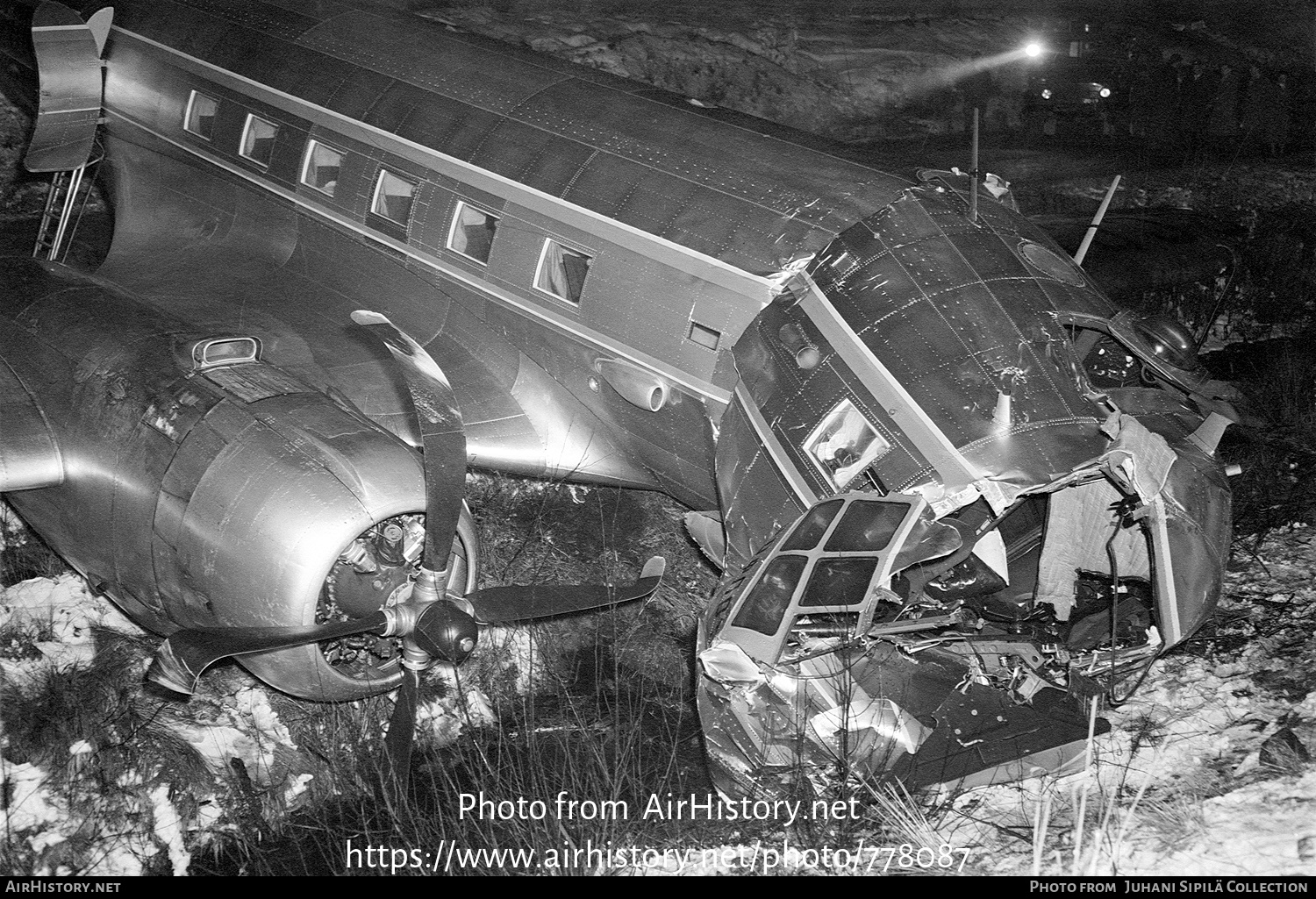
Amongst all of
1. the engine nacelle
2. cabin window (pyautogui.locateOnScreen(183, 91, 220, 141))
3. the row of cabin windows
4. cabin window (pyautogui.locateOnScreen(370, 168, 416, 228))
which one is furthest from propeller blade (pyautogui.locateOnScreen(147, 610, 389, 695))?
cabin window (pyautogui.locateOnScreen(183, 91, 220, 141))

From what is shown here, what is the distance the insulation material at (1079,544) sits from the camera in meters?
9.09

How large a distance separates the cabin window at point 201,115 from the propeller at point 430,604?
5.56 metres

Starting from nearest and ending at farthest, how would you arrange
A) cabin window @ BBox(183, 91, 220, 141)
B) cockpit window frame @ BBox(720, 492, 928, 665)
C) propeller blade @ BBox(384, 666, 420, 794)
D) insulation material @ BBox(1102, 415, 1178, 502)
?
cockpit window frame @ BBox(720, 492, 928, 665), insulation material @ BBox(1102, 415, 1178, 502), propeller blade @ BBox(384, 666, 420, 794), cabin window @ BBox(183, 91, 220, 141)

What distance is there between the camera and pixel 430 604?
7.87 meters

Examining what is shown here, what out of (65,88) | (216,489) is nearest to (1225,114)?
(65,88)

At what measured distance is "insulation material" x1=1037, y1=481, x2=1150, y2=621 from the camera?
29.8 feet

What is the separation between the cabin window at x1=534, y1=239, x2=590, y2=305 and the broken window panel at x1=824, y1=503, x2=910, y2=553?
3278 millimetres

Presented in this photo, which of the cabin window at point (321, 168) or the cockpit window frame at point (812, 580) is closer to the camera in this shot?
the cockpit window frame at point (812, 580)

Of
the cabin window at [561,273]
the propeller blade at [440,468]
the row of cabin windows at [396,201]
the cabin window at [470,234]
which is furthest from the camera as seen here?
the cabin window at [470,234]

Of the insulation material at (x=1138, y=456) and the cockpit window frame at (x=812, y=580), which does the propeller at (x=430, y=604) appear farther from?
the insulation material at (x=1138, y=456)

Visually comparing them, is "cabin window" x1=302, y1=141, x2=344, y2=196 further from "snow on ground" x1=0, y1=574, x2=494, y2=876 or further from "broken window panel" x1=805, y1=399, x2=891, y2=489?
"broken window panel" x1=805, y1=399, x2=891, y2=489

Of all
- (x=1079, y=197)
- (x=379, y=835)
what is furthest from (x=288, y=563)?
(x=1079, y=197)

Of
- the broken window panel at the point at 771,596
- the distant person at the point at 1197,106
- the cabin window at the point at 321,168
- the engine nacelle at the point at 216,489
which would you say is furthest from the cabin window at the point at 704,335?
the distant person at the point at 1197,106

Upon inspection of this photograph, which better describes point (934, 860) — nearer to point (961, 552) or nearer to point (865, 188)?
point (961, 552)
